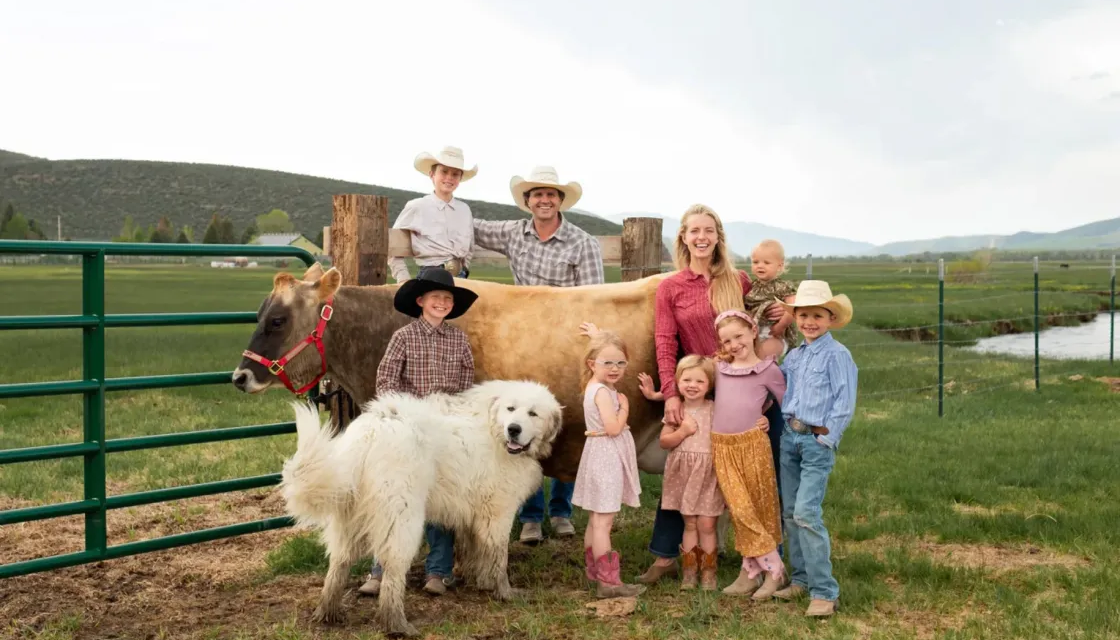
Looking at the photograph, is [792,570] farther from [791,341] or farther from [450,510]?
[450,510]

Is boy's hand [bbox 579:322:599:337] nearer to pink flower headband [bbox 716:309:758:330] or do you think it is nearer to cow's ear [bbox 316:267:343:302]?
pink flower headband [bbox 716:309:758:330]

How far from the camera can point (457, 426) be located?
4.87 m

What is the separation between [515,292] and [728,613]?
231cm

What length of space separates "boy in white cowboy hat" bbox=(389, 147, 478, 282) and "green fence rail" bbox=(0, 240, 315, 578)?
3.08 ft

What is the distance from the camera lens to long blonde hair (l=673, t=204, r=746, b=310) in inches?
211

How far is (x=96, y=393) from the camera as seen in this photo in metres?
5.45

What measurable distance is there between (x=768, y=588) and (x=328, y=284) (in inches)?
117

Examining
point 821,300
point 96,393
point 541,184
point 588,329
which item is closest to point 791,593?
point 821,300

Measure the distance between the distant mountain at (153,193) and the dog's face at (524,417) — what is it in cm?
10592

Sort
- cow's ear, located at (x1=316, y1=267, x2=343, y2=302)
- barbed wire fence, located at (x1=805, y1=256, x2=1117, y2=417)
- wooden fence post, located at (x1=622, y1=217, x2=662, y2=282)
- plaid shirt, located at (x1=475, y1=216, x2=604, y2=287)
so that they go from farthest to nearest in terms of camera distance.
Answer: barbed wire fence, located at (x1=805, y1=256, x2=1117, y2=417)
wooden fence post, located at (x1=622, y1=217, x2=662, y2=282)
plaid shirt, located at (x1=475, y1=216, x2=604, y2=287)
cow's ear, located at (x1=316, y1=267, x2=343, y2=302)

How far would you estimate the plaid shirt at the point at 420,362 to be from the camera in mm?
5109

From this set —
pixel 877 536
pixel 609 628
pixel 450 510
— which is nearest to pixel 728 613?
pixel 609 628

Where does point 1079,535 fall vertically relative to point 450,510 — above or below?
below

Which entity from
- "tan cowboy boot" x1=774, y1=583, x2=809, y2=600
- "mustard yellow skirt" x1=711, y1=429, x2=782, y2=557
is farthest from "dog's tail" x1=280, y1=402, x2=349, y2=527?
"tan cowboy boot" x1=774, y1=583, x2=809, y2=600
